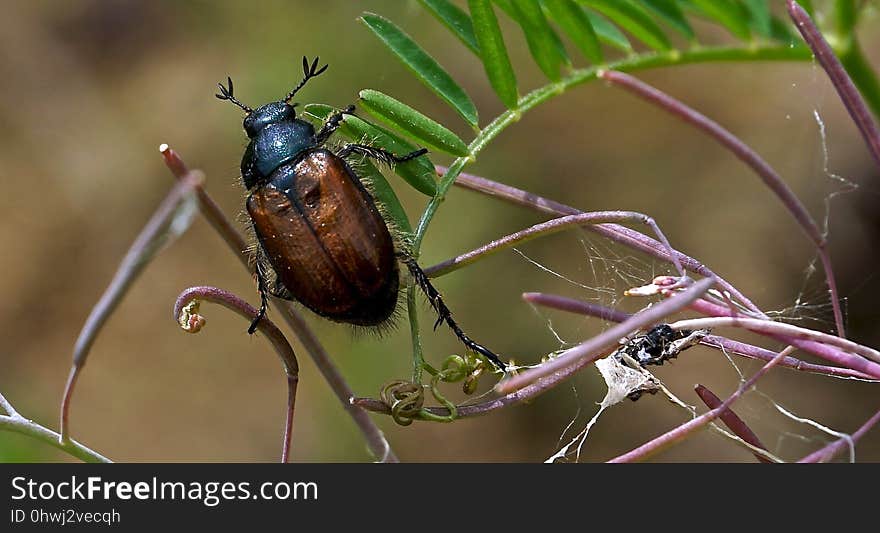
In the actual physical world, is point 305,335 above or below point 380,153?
below

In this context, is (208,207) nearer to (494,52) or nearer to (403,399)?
(403,399)

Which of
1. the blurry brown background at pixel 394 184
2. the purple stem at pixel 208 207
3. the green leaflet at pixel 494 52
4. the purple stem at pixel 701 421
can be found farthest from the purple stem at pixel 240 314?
the blurry brown background at pixel 394 184

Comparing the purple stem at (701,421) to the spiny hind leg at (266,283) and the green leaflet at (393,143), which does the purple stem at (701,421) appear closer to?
the green leaflet at (393,143)

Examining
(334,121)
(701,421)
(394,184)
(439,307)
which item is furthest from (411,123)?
(394,184)

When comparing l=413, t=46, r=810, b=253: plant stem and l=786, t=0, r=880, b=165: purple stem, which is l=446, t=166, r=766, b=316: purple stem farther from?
l=786, t=0, r=880, b=165: purple stem

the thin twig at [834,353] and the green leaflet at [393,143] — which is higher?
the green leaflet at [393,143]

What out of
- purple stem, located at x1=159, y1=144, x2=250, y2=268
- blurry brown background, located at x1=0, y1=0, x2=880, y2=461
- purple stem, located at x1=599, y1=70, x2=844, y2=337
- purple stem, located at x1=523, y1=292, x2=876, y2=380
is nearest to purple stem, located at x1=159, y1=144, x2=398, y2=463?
purple stem, located at x1=159, y1=144, x2=250, y2=268
